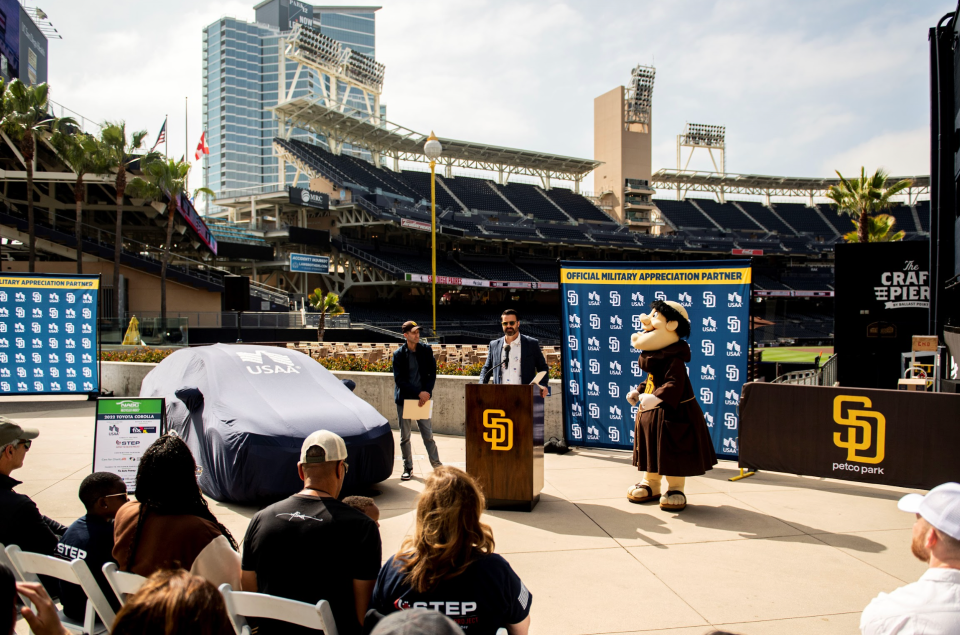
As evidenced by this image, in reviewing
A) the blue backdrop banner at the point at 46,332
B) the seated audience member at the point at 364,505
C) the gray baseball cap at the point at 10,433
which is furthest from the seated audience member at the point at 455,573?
the blue backdrop banner at the point at 46,332

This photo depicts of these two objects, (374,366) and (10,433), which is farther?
(374,366)

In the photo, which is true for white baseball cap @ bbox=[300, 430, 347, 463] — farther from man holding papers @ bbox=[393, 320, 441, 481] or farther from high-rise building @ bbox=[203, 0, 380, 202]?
high-rise building @ bbox=[203, 0, 380, 202]

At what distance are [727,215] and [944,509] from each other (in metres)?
68.2

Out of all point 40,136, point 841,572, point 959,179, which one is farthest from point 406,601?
point 40,136

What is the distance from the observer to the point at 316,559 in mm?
2391

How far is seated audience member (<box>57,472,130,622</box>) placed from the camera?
280 cm

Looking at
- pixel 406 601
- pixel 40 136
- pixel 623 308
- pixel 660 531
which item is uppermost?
pixel 40 136

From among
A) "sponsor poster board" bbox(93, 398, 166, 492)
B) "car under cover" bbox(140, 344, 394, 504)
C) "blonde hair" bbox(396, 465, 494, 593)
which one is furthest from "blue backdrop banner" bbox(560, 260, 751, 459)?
"blonde hair" bbox(396, 465, 494, 593)

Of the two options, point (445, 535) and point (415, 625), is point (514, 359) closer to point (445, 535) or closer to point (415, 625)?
point (445, 535)

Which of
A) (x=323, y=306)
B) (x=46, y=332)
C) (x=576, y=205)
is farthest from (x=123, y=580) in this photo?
(x=576, y=205)

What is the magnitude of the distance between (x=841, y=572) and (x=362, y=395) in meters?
7.59

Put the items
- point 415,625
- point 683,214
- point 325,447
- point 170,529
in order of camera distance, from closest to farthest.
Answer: point 415,625 < point 170,529 < point 325,447 < point 683,214

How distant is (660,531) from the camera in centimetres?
504

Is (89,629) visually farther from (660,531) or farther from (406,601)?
(660,531)
